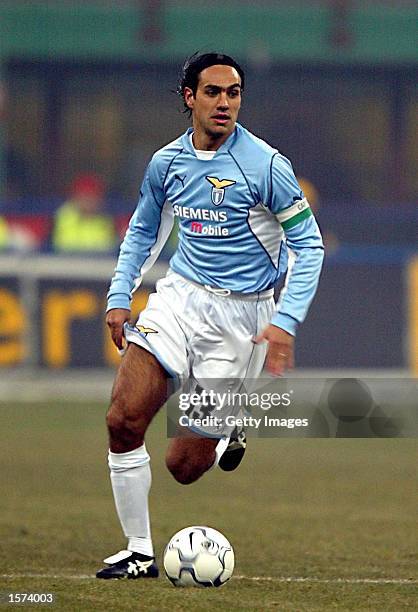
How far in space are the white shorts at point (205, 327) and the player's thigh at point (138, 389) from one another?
11 cm

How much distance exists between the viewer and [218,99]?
726cm

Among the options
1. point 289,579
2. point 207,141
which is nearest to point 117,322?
point 207,141

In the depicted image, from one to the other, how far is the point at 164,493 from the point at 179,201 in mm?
3874

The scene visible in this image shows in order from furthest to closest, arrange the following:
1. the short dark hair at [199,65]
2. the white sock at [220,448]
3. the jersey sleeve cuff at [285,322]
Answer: the white sock at [220,448], the short dark hair at [199,65], the jersey sleeve cuff at [285,322]

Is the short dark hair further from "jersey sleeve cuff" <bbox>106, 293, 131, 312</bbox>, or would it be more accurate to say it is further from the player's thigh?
the player's thigh

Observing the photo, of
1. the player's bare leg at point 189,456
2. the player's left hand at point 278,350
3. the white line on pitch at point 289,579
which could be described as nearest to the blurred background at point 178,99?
the player's bare leg at point 189,456

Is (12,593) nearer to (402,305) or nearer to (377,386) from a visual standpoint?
(377,386)

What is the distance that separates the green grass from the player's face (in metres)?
1.97

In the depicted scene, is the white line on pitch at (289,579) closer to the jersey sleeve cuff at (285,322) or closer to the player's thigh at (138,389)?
the player's thigh at (138,389)

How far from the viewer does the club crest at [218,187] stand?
24.0 feet

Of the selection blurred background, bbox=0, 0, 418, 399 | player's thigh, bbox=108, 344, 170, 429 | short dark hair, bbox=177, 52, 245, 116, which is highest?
blurred background, bbox=0, 0, 418, 399

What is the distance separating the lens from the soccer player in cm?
716

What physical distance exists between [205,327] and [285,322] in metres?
0.57

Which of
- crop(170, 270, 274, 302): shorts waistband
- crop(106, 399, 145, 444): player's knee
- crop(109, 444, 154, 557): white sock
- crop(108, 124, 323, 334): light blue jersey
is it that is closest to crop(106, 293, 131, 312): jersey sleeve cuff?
A: crop(108, 124, 323, 334): light blue jersey
